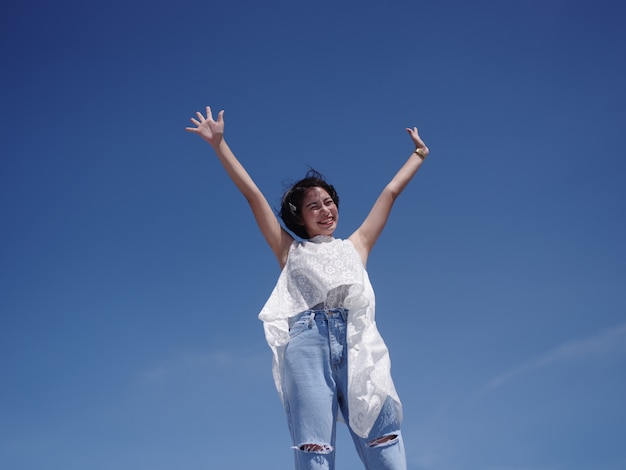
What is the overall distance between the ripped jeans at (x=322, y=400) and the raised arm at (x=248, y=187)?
58 cm

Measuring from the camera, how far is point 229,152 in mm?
4359

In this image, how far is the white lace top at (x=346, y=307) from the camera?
377 cm

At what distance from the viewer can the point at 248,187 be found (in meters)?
4.30

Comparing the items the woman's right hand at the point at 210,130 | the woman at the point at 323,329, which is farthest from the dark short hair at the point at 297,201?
the woman's right hand at the point at 210,130

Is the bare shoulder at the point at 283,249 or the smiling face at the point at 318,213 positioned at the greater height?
the smiling face at the point at 318,213

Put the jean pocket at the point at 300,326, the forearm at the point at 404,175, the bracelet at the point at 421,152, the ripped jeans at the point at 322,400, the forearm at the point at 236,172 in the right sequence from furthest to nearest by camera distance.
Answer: the bracelet at the point at 421,152 < the forearm at the point at 404,175 < the forearm at the point at 236,172 < the jean pocket at the point at 300,326 < the ripped jeans at the point at 322,400

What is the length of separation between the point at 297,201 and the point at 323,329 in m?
1.02

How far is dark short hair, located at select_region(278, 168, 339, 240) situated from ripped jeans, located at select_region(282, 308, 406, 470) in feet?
2.55

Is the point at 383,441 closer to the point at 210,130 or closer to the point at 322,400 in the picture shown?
the point at 322,400

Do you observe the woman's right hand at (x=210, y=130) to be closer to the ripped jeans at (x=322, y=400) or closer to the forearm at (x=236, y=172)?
the forearm at (x=236, y=172)

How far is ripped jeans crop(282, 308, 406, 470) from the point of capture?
3.67 metres

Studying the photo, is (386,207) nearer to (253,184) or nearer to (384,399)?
(253,184)

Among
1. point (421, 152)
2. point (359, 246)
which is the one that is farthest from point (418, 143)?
point (359, 246)

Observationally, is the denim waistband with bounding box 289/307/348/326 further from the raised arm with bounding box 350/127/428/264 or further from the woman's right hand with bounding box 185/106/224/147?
the woman's right hand with bounding box 185/106/224/147
